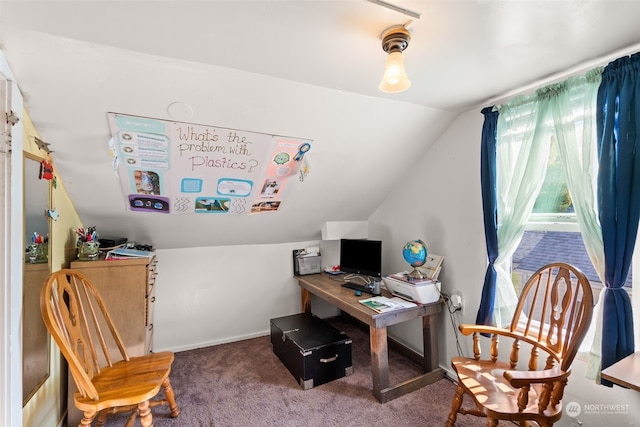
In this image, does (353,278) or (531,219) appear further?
(353,278)

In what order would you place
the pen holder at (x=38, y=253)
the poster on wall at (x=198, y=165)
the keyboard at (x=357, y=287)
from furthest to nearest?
the keyboard at (x=357, y=287) < the poster on wall at (x=198, y=165) < the pen holder at (x=38, y=253)

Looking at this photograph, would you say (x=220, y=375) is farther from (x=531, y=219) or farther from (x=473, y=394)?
(x=531, y=219)

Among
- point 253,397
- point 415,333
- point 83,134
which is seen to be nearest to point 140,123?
point 83,134

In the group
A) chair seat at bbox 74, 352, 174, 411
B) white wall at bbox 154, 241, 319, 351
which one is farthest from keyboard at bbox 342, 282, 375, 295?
chair seat at bbox 74, 352, 174, 411

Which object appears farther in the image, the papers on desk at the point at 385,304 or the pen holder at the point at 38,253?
the papers on desk at the point at 385,304

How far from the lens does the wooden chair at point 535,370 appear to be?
1.28 m

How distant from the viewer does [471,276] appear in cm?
223

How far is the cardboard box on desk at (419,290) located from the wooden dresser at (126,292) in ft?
6.21

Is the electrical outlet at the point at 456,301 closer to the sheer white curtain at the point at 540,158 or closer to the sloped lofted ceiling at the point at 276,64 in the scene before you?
the sheer white curtain at the point at 540,158

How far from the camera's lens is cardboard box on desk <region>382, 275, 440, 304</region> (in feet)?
7.39

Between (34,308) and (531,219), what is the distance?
2956mm

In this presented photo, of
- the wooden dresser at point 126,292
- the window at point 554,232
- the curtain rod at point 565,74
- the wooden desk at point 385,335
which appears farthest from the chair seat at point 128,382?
the curtain rod at point 565,74

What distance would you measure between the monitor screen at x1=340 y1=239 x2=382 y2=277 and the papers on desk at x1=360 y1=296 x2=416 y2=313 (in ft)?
1.27

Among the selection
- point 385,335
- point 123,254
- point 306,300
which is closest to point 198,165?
point 123,254
